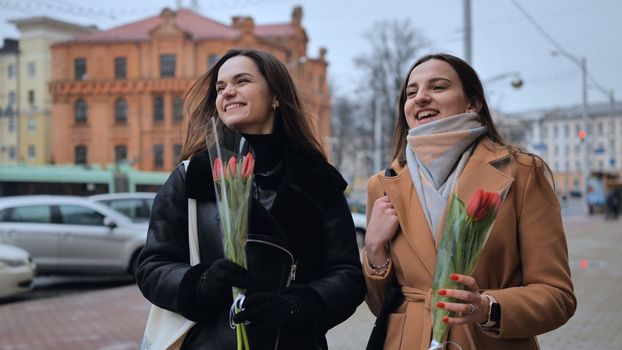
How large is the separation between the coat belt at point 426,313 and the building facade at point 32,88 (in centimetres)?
5909

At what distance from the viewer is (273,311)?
222cm

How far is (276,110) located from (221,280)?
833 millimetres

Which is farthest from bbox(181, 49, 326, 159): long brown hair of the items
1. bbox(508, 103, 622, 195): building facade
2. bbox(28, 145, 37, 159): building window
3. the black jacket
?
bbox(508, 103, 622, 195): building facade

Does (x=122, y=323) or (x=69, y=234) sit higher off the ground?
(x=69, y=234)

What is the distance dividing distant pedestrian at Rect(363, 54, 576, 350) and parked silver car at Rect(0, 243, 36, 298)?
31.0ft

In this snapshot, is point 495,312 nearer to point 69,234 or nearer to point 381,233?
point 381,233

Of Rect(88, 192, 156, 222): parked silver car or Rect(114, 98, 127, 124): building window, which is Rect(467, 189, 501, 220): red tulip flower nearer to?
Rect(88, 192, 156, 222): parked silver car

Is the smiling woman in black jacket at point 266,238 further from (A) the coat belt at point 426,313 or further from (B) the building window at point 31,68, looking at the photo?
(B) the building window at point 31,68

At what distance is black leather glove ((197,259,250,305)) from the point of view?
215 cm

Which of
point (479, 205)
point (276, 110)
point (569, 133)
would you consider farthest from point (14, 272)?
point (569, 133)

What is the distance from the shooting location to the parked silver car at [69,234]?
1289cm

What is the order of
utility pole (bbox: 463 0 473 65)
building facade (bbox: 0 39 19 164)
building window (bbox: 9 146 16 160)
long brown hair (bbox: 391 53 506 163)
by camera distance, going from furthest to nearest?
building window (bbox: 9 146 16 160)
building facade (bbox: 0 39 19 164)
utility pole (bbox: 463 0 473 65)
long brown hair (bbox: 391 53 506 163)

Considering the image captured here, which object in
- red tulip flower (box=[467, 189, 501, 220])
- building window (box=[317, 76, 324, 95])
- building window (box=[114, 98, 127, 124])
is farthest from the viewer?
building window (box=[317, 76, 324, 95])

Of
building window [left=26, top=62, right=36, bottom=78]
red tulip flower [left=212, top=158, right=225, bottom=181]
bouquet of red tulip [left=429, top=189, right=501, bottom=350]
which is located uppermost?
building window [left=26, top=62, right=36, bottom=78]
